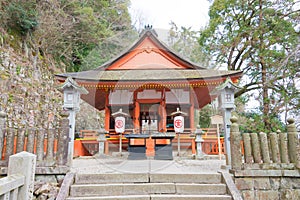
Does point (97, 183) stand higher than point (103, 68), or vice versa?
point (103, 68)

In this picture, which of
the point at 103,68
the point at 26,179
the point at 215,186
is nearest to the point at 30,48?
the point at 103,68

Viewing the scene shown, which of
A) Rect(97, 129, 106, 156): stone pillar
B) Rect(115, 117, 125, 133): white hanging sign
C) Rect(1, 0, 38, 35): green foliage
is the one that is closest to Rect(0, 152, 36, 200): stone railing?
Rect(115, 117, 125, 133): white hanging sign

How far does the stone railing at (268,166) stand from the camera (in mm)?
3529

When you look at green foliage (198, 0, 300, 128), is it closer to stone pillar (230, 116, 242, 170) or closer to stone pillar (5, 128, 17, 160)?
stone pillar (230, 116, 242, 170)

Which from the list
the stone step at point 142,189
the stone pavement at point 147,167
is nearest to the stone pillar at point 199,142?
the stone pavement at point 147,167

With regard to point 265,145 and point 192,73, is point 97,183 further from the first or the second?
point 192,73

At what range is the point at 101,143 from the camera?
7809mm

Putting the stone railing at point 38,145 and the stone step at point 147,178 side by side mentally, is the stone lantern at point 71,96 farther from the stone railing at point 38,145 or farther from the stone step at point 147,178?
the stone step at point 147,178

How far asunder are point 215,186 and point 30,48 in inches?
454

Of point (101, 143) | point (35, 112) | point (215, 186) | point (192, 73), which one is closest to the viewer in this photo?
point (215, 186)

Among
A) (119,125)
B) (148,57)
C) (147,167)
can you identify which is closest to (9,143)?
(147,167)

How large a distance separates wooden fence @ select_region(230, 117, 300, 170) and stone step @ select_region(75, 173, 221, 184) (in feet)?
1.80

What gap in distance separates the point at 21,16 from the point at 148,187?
1042 centimetres

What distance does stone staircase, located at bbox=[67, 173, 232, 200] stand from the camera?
3301 millimetres
